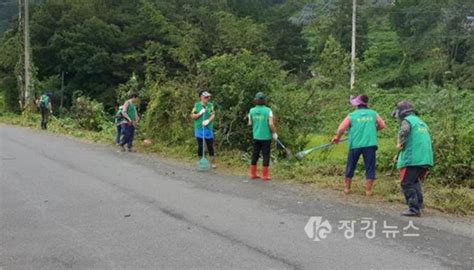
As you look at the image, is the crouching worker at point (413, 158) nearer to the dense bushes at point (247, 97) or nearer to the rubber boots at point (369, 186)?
the rubber boots at point (369, 186)

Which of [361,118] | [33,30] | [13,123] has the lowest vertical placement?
[13,123]

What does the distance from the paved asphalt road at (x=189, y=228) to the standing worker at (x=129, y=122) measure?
4.07 metres

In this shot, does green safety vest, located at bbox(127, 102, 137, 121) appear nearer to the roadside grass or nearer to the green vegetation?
the green vegetation

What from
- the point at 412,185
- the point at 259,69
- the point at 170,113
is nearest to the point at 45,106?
the point at 170,113

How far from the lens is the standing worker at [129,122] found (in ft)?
52.5

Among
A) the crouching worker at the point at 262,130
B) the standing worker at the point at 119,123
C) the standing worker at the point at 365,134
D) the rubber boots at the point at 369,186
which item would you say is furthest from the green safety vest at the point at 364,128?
the standing worker at the point at 119,123

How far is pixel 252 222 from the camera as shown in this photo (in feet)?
26.1

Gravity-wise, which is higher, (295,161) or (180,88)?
(180,88)

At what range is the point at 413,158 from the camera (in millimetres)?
8281

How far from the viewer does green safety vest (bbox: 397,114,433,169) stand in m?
8.27

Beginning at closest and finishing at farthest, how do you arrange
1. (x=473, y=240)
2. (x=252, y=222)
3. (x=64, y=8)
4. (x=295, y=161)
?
1. (x=473, y=240)
2. (x=252, y=222)
3. (x=295, y=161)
4. (x=64, y=8)

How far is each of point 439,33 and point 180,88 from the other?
206 feet

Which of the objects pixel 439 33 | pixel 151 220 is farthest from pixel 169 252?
pixel 439 33

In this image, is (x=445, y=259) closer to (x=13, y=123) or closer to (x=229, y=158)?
(x=229, y=158)
